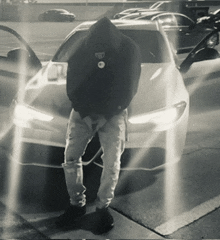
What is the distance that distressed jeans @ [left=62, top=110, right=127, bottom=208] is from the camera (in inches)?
109

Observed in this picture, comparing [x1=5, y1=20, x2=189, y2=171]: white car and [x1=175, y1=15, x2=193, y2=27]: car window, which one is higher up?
[x1=175, y1=15, x2=193, y2=27]: car window

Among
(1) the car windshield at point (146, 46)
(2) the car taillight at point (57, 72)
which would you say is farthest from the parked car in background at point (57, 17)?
(2) the car taillight at point (57, 72)

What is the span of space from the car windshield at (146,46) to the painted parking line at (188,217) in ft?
6.66

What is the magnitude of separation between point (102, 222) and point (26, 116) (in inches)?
52.3

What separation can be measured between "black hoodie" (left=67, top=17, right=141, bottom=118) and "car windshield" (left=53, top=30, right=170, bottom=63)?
1980 millimetres

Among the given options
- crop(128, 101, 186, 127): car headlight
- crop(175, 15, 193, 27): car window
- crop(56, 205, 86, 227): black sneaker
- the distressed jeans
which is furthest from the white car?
crop(175, 15, 193, 27): car window

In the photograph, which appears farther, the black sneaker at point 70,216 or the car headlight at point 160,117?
the car headlight at point 160,117

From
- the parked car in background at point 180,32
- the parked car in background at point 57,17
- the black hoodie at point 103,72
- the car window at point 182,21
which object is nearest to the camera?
the black hoodie at point 103,72

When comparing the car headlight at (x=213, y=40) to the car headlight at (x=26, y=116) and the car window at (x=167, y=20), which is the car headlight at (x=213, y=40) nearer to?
the car window at (x=167, y=20)

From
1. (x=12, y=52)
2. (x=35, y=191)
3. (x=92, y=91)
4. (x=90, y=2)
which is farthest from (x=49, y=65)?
(x=90, y=2)

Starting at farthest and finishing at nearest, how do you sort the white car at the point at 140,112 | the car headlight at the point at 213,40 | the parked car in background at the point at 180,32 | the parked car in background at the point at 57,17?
1. the parked car in background at the point at 57,17
2. the car headlight at the point at 213,40
3. the parked car in background at the point at 180,32
4. the white car at the point at 140,112

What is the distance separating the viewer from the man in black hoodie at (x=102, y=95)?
2.63m

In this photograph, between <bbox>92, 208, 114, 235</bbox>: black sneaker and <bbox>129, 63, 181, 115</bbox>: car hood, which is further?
<bbox>129, 63, 181, 115</bbox>: car hood

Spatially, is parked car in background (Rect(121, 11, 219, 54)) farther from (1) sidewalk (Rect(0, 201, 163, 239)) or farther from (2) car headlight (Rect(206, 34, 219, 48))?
(1) sidewalk (Rect(0, 201, 163, 239))
